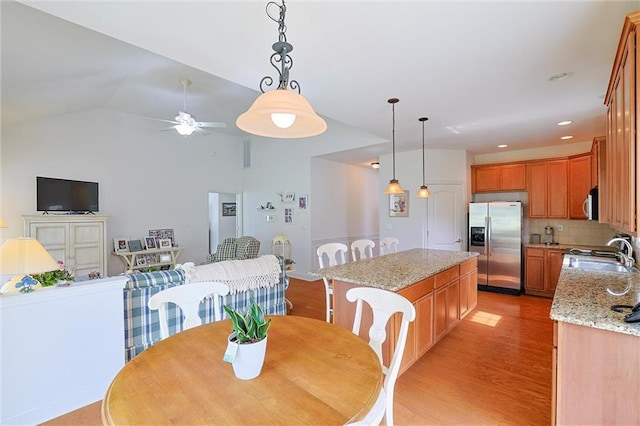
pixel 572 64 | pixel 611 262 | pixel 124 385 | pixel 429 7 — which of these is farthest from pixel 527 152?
pixel 124 385

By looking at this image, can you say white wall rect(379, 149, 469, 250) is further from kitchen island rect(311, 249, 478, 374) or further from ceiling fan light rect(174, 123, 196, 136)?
ceiling fan light rect(174, 123, 196, 136)

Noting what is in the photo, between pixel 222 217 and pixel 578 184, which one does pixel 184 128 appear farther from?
pixel 578 184

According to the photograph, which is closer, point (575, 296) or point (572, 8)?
point (572, 8)

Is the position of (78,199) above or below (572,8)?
below

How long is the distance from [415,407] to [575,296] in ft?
4.40

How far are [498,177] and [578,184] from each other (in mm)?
1139

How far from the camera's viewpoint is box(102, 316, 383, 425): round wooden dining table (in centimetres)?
96

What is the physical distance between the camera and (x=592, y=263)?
3.04 meters

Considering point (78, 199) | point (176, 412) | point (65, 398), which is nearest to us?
point (176, 412)

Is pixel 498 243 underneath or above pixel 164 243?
above

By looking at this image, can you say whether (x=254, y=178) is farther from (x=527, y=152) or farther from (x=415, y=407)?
(x=415, y=407)

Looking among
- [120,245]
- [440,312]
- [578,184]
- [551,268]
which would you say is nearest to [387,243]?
[440,312]

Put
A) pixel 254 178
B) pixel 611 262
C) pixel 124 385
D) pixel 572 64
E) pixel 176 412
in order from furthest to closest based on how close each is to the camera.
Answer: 1. pixel 254 178
2. pixel 611 262
3. pixel 572 64
4. pixel 124 385
5. pixel 176 412

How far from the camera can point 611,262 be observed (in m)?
2.94
